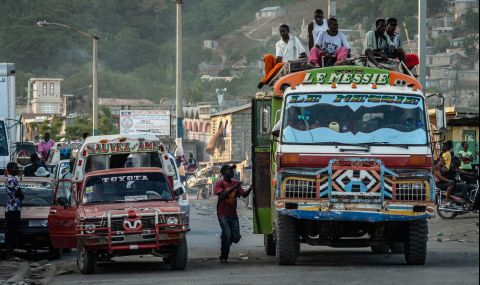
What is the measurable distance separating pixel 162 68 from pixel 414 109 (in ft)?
584

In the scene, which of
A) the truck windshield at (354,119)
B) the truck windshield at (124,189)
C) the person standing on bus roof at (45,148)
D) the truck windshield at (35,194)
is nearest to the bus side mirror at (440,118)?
the truck windshield at (354,119)

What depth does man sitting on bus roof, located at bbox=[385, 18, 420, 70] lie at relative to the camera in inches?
846

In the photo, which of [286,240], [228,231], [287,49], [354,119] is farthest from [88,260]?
[287,49]

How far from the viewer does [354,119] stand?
64.3ft

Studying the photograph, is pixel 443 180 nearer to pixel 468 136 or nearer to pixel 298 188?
pixel 468 136

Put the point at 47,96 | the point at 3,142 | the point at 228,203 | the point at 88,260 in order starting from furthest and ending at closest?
the point at 47,96 < the point at 3,142 < the point at 228,203 < the point at 88,260

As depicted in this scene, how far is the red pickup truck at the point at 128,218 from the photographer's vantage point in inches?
776

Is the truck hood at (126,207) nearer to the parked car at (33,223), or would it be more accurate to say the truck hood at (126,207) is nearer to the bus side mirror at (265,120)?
the bus side mirror at (265,120)

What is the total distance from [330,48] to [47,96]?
122630mm

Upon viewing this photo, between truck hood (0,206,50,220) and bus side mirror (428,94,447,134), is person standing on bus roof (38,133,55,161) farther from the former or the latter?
bus side mirror (428,94,447,134)

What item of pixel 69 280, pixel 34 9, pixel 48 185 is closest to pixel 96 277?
pixel 69 280

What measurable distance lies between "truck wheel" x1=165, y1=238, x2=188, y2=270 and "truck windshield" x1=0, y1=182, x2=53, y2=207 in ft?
19.7

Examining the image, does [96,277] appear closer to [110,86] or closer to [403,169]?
[403,169]

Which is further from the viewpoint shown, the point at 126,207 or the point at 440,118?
the point at 126,207
